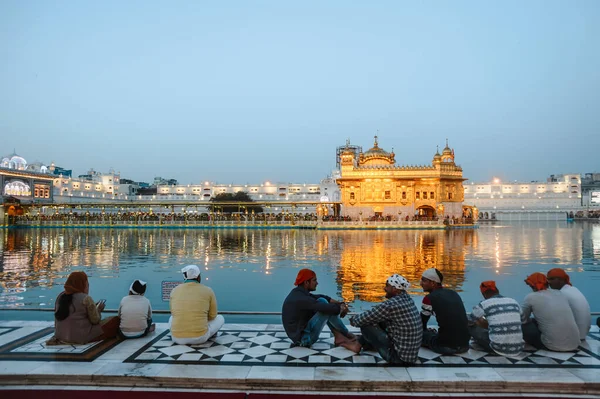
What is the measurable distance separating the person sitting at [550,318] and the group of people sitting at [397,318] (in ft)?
0.04

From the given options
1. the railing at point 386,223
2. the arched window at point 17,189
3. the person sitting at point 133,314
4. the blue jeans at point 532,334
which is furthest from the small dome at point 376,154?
the person sitting at point 133,314

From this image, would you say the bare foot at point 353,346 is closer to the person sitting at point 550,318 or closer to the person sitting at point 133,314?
the person sitting at point 550,318

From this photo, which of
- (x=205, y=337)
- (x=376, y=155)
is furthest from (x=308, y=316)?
(x=376, y=155)

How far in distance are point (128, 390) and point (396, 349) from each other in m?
2.95

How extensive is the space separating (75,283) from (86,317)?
493 millimetres

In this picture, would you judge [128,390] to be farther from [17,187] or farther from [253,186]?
[253,186]

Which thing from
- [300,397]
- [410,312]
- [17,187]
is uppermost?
[17,187]

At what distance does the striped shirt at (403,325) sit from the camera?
5367 millimetres

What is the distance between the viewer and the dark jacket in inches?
232

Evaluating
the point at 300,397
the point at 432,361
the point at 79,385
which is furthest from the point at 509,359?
the point at 79,385

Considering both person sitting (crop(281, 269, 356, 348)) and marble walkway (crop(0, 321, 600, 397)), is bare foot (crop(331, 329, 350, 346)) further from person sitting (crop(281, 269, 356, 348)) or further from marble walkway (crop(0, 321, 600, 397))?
marble walkway (crop(0, 321, 600, 397))

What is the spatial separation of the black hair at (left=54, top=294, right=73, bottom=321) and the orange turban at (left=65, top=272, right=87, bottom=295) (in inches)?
2.8

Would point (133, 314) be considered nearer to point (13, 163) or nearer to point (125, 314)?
point (125, 314)

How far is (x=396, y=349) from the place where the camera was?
17.8 feet
